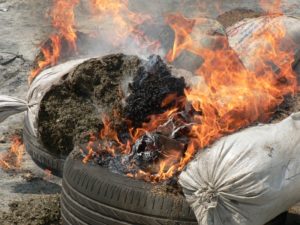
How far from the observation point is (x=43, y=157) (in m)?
7.30

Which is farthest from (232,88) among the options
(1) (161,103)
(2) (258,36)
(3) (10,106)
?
(3) (10,106)

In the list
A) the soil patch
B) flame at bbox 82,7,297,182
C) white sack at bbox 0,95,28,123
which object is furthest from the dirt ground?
flame at bbox 82,7,297,182

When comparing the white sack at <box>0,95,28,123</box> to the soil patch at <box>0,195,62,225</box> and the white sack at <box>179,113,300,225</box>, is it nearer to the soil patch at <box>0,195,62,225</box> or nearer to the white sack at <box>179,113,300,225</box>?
the soil patch at <box>0,195,62,225</box>

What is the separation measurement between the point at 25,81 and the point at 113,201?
631 cm

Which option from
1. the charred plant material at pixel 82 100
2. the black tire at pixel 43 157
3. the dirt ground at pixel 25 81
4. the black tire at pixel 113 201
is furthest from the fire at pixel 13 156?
the black tire at pixel 113 201

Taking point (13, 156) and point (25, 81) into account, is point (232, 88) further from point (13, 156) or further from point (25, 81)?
point (25, 81)

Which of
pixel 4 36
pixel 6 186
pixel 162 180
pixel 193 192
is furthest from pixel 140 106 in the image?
pixel 4 36

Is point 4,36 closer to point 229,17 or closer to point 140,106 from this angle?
point 229,17

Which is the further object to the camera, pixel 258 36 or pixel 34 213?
pixel 258 36

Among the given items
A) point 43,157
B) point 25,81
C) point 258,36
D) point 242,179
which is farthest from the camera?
point 25,81

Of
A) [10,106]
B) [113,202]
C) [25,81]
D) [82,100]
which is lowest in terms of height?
[25,81]

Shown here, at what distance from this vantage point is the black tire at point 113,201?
4.68m

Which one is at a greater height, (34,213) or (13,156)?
(34,213)

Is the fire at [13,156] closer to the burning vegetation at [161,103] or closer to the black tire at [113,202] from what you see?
the burning vegetation at [161,103]
